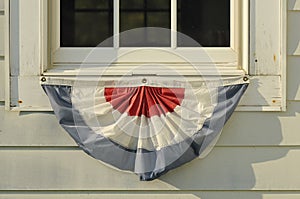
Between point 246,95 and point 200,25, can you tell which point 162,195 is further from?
point 200,25

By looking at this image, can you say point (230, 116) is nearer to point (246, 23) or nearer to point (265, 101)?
point (265, 101)

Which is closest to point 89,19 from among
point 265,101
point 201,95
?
point 201,95

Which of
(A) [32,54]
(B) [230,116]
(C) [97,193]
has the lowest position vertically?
(C) [97,193]

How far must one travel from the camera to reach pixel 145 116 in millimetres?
3473

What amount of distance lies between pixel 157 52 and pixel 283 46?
1.97 ft

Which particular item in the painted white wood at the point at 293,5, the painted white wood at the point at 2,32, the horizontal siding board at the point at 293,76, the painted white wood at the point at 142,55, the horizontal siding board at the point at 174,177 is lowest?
the horizontal siding board at the point at 174,177

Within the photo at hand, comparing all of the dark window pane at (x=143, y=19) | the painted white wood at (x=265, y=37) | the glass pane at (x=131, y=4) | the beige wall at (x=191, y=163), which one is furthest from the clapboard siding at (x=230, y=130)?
the glass pane at (x=131, y=4)

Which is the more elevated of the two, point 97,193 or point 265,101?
point 265,101

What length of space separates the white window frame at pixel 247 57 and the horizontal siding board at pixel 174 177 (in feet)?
0.74

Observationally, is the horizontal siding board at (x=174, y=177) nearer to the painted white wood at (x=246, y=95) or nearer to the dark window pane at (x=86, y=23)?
the painted white wood at (x=246, y=95)

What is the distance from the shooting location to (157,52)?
3.61 m

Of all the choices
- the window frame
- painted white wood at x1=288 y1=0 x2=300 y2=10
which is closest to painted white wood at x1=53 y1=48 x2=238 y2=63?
the window frame

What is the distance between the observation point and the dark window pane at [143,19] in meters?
3.63

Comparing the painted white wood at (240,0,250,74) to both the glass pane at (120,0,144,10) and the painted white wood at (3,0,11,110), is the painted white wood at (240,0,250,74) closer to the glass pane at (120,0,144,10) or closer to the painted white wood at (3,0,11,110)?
the glass pane at (120,0,144,10)
